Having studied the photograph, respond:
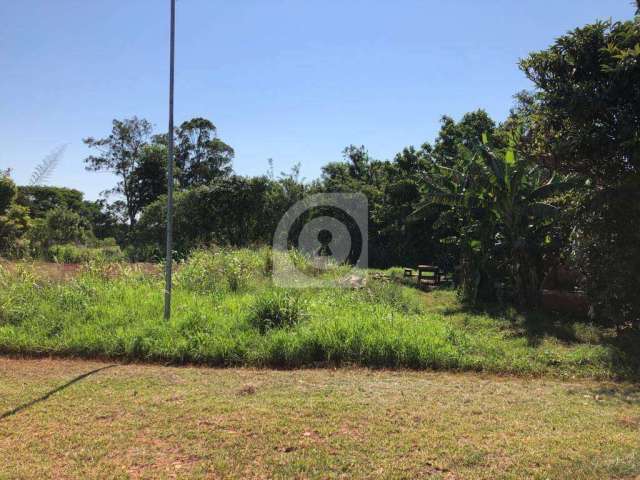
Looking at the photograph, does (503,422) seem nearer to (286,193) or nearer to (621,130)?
(621,130)

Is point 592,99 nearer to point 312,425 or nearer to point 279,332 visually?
point 279,332

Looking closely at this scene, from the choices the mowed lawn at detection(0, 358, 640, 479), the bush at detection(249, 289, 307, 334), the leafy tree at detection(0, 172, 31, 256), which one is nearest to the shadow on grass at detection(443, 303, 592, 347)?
the mowed lawn at detection(0, 358, 640, 479)

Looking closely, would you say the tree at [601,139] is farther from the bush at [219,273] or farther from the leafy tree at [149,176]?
the leafy tree at [149,176]

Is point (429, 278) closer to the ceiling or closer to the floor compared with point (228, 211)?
closer to the floor

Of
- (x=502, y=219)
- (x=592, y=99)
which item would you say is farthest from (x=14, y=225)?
(x=592, y=99)

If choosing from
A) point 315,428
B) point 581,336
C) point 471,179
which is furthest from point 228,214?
point 315,428

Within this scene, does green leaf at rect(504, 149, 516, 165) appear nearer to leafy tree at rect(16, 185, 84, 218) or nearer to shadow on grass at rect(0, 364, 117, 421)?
shadow on grass at rect(0, 364, 117, 421)

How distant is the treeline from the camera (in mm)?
6512

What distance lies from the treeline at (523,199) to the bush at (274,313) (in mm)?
4539

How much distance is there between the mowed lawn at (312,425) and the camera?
317 cm

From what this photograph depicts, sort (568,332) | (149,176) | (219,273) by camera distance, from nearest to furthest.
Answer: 1. (568,332)
2. (219,273)
3. (149,176)

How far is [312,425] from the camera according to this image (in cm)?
383

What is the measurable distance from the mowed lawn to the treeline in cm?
269

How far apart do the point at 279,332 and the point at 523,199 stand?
6.40 m
